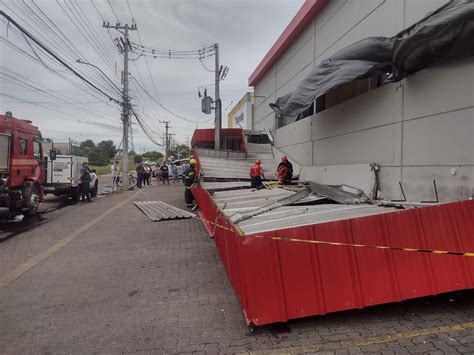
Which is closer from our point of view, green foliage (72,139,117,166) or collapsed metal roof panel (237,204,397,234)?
collapsed metal roof panel (237,204,397,234)

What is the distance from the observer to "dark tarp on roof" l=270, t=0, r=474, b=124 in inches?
195

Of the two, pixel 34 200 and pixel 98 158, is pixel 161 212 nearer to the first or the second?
pixel 34 200

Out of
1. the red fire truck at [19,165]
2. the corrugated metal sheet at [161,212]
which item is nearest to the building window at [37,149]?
the red fire truck at [19,165]

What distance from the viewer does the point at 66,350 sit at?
306 centimetres

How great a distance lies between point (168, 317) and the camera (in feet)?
12.1

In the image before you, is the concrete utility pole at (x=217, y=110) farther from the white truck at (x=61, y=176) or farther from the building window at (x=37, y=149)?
the building window at (x=37, y=149)

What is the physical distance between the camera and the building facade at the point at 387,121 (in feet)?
17.8

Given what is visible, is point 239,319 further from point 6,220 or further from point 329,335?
point 6,220

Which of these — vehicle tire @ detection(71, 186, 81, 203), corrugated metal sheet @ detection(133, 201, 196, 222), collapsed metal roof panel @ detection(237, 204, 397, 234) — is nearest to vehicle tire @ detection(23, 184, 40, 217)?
corrugated metal sheet @ detection(133, 201, 196, 222)

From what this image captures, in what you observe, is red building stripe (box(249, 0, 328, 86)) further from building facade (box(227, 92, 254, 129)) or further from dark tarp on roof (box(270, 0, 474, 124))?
dark tarp on roof (box(270, 0, 474, 124))

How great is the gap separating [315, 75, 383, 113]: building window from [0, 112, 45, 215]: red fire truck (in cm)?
926

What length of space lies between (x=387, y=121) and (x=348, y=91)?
2.28m

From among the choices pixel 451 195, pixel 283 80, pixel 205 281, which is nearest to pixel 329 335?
pixel 205 281

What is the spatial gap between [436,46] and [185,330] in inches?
226
